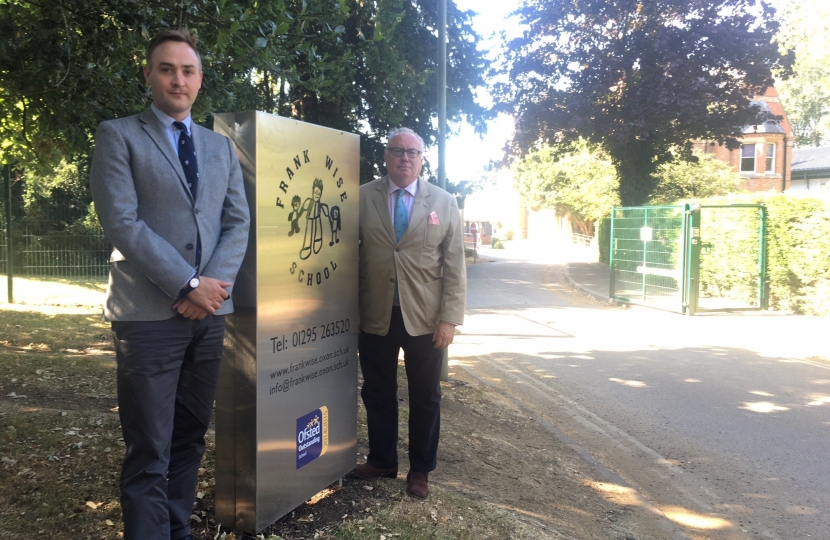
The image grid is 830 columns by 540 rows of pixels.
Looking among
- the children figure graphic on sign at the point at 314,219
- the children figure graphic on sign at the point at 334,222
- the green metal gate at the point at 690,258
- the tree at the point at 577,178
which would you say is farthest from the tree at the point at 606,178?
the children figure graphic on sign at the point at 314,219

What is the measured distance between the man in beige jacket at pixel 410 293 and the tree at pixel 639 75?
19514 millimetres

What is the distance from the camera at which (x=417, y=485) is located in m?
4.05

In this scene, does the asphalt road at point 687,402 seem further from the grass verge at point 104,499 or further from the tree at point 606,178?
the tree at point 606,178

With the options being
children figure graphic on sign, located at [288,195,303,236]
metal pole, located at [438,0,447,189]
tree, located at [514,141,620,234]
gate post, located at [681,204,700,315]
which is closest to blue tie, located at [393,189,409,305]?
children figure graphic on sign, located at [288,195,303,236]

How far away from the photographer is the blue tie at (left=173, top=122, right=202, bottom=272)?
114 inches

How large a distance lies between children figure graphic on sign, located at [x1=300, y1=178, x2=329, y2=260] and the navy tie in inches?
29.8

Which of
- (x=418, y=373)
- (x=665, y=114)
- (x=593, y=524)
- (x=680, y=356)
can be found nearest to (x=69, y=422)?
(x=418, y=373)

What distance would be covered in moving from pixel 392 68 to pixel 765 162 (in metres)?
36.9

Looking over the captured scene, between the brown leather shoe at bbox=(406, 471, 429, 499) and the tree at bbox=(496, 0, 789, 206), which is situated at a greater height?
the tree at bbox=(496, 0, 789, 206)

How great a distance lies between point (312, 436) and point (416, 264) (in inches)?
43.8

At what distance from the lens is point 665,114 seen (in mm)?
22141

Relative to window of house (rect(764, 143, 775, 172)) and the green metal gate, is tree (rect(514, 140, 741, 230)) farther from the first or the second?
window of house (rect(764, 143, 775, 172))

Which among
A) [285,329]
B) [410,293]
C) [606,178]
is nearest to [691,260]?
[410,293]

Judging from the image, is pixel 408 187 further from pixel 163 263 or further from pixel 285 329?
pixel 163 263
